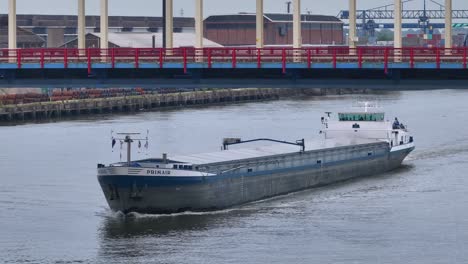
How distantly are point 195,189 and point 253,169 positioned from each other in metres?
5.16

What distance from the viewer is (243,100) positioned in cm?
13300

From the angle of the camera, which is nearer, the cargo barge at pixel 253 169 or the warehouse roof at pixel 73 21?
the cargo barge at pixel 253 169

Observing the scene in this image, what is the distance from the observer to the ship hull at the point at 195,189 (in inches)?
2101

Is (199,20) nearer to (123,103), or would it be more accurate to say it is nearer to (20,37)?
(123,103)

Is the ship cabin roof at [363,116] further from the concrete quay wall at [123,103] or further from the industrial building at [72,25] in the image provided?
the industrial building at [72,25]

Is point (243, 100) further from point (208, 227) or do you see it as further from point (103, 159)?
point (208, 227)

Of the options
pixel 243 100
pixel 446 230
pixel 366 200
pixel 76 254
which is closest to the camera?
pixel 76 254

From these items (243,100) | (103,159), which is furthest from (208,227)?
(243,100)

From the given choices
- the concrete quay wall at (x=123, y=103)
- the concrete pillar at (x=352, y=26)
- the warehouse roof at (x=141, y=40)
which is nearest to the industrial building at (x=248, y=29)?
the warehouse roof at (x=141, y=40)

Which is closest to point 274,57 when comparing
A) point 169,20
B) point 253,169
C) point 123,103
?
point 253,169

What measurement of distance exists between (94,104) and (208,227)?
200 feet

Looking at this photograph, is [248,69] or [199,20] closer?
[248,69]

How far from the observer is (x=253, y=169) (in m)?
58.6

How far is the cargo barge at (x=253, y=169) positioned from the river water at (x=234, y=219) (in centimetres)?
63
